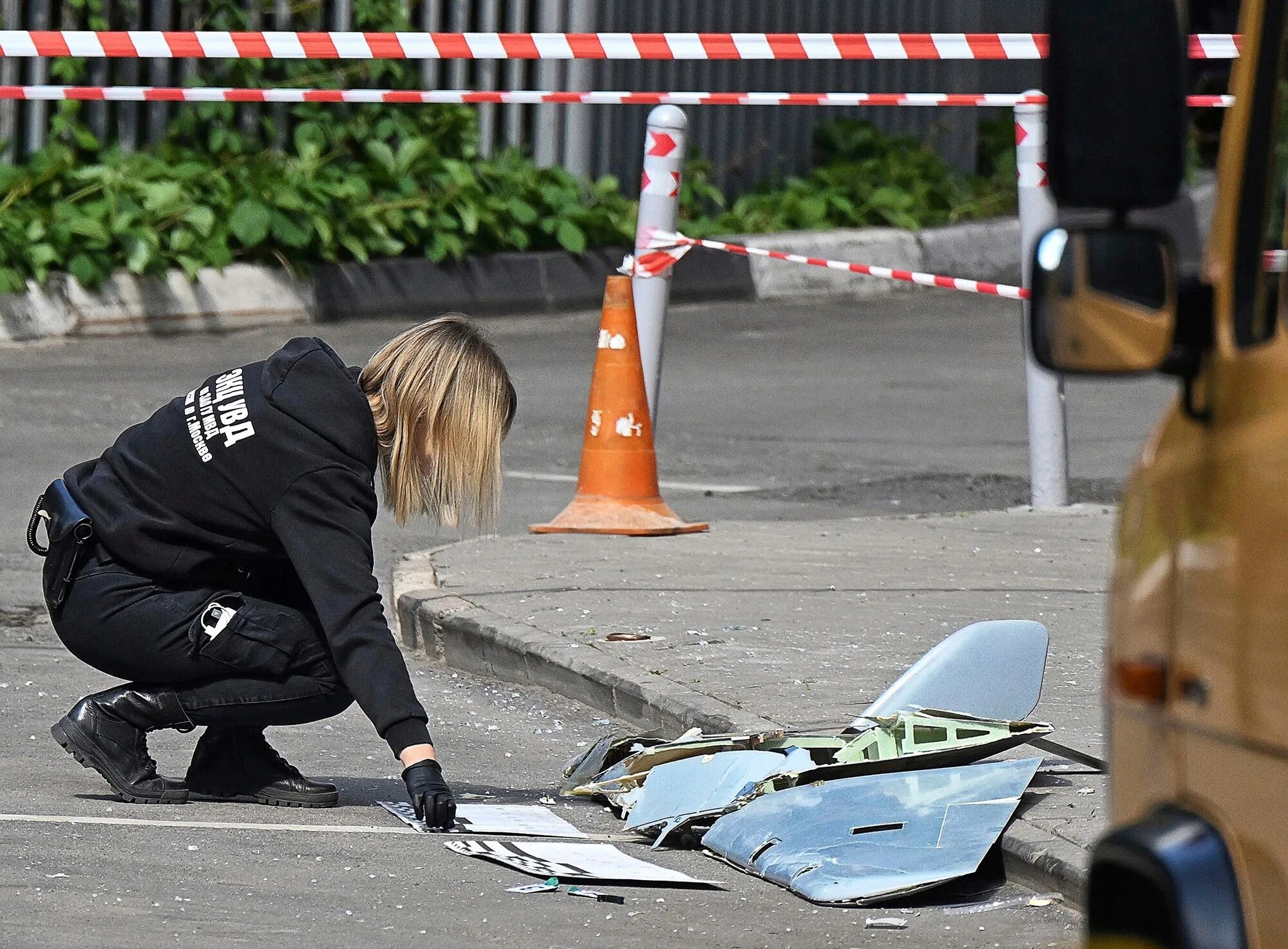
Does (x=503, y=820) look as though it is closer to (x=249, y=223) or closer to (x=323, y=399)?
(x=323, y=399)

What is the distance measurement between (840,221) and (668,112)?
26.5 feet

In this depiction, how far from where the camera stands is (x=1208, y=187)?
2083 centimetres

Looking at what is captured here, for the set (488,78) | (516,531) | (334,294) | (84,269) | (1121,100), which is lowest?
(334,294)

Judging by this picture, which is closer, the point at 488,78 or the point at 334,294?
the point at 334,294

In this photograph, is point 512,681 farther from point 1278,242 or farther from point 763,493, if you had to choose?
point 1278,242

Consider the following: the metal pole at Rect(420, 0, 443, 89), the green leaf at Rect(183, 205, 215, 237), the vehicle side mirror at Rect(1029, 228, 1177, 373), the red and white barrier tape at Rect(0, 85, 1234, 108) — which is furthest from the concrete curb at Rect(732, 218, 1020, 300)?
the vehicle side mirror at Rect(1029, 228, 1177, 373)

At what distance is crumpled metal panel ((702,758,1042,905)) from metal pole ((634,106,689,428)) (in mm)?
3715

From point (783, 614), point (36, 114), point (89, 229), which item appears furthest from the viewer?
point (36, 114)

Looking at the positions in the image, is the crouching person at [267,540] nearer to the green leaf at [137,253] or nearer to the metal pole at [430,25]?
the green leaf at [137,253]

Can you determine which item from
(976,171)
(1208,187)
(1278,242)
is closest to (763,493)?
(1278,242)

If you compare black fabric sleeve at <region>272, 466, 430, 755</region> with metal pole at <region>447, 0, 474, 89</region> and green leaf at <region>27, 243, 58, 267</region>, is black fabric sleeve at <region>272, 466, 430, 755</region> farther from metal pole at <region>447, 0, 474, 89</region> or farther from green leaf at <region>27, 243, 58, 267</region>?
metal pole at <region>447, 0, 474, 89</region>

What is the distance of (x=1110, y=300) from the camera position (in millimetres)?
2357

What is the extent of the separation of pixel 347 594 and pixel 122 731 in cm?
63

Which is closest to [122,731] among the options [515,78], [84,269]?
[84,269]
